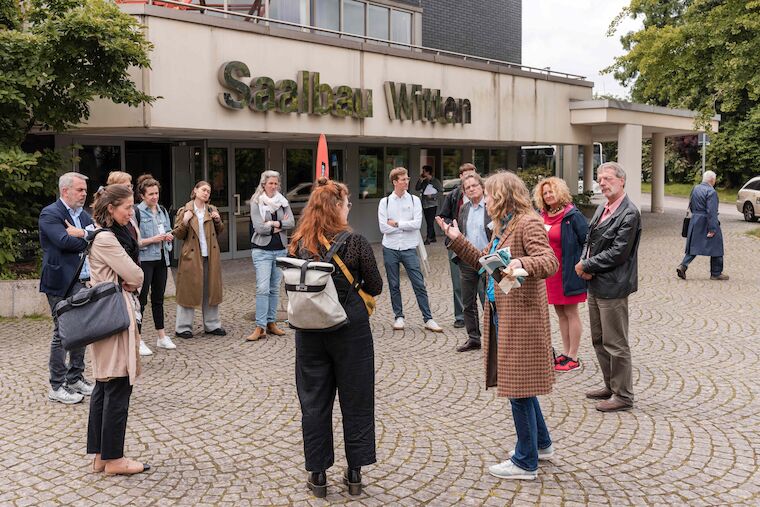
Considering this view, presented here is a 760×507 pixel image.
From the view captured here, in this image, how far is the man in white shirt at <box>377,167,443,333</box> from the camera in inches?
355

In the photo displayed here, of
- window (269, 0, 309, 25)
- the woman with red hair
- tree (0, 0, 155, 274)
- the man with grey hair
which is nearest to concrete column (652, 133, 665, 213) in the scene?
the man with grey hair

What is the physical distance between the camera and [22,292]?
9867mm

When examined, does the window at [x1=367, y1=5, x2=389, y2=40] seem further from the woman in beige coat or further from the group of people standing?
the woman in beige coat

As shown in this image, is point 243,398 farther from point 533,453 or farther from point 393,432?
point 533,453

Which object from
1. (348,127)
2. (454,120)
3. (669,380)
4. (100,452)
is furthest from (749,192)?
(100,452)

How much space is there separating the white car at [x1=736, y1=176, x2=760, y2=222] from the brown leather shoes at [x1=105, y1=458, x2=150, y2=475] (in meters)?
25.1

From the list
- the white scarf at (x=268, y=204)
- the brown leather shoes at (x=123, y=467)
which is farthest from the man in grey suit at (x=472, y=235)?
the brown leather shoes at (x=123, y=467)

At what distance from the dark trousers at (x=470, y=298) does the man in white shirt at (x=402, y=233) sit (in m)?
0.75

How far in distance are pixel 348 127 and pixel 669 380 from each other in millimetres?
9372

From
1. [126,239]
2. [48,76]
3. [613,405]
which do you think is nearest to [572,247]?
[613,405]

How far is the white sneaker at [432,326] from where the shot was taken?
9023 millimetres

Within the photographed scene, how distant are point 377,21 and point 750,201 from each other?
14.9 meters

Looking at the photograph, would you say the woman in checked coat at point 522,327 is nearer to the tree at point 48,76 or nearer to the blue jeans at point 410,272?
the blue jeans at point 410,272

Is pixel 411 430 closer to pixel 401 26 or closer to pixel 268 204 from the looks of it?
pixel 268 204
